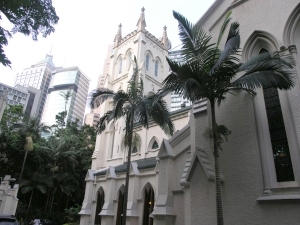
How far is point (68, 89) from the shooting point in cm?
11031

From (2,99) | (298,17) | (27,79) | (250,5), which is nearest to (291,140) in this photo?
(298,17)

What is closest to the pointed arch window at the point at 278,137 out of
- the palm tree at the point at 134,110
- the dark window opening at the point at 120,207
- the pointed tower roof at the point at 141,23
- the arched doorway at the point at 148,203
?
the palm tree at the point at 134,110

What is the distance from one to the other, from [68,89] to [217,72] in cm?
11171

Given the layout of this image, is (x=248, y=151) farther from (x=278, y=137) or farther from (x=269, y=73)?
(x=269, y=73)

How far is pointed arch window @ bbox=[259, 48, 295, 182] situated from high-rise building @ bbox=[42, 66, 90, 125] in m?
104

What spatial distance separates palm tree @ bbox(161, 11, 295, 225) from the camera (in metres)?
5.74

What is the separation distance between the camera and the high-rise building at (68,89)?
10534 centimetres

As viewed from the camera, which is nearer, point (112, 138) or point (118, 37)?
point (112, 138)

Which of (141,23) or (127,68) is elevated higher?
(141,23)

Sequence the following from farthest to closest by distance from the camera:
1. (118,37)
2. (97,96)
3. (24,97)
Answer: (24,97)
(118,37)
(97,96)

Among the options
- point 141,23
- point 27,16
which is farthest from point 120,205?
point 141,23

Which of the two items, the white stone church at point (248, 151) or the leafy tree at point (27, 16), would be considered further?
the white stone church at point (248, 151)

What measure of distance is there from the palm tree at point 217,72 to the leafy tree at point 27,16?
344 cm

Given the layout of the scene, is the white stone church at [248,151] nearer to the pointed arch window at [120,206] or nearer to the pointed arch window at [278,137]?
the pointed arch window at [278,137]
